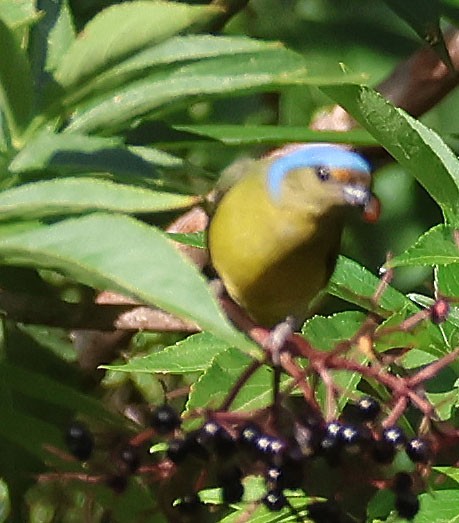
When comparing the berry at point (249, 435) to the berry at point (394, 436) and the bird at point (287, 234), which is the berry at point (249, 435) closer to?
the berry at point (394, 436)

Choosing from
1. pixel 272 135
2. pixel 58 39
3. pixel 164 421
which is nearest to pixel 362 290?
pixel 272 135

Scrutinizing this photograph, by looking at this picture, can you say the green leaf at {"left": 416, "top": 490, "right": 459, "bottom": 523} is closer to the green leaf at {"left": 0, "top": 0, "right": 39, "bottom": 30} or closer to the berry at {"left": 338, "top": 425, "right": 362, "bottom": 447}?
the berry at {"left": 338, "top": 425, "right": 362, "bottom": 447}

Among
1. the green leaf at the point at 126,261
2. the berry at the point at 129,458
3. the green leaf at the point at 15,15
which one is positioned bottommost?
the berry at the point at 129,458

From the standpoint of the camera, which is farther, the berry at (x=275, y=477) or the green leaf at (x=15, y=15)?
the berry at (x=275, y=477)

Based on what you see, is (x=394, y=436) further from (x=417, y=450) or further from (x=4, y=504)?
(x=4, y=504)

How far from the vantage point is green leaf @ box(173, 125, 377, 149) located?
50.3 inches

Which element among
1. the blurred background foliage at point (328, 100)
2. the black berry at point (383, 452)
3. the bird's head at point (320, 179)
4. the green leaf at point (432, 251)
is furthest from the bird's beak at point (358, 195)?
the blurred background foliage at point (328, 100)

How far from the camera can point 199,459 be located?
1.14m

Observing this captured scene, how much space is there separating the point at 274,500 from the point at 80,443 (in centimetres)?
23

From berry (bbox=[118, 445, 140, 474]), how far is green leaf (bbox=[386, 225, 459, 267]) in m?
0.31

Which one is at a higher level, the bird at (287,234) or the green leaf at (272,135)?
the green leaf at (272,135)

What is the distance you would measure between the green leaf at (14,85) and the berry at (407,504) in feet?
1.58

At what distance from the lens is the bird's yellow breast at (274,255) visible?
150 centimetres

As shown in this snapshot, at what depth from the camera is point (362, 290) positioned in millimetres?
1337
